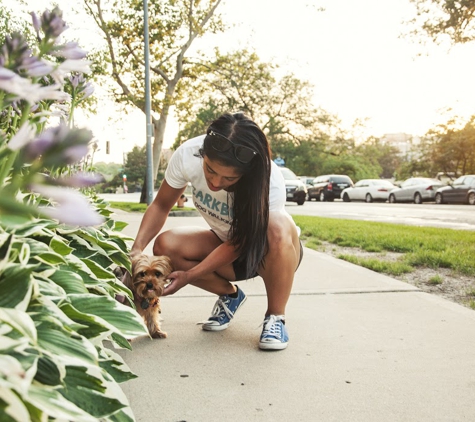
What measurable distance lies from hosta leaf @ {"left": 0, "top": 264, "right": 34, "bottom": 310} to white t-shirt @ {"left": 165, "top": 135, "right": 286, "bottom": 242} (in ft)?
6.36

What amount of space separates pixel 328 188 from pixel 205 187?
27.5 metres

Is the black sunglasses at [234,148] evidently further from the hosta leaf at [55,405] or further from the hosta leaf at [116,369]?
the hosta leaf at [55,405]

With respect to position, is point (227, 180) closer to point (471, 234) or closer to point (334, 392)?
point (334, 392)

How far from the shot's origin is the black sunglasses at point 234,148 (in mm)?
2689

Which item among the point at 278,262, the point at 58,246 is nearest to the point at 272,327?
the point at 278,262

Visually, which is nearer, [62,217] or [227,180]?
[62,217]

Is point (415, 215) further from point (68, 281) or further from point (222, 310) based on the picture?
point (68, 281)

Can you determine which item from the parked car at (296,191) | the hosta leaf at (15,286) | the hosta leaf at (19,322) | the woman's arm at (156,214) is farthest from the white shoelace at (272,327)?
the parked car at (296,191)

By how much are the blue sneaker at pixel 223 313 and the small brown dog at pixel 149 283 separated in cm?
30

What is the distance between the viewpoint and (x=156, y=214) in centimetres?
338

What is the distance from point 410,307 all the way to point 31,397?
3.18 meters

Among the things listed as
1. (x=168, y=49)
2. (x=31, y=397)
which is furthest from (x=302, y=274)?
(x=168, y=49)

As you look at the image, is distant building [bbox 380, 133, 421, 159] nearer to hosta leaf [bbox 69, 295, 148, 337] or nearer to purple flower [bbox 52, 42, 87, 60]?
hosta leaf [bbox 69, 295, 148, 337]

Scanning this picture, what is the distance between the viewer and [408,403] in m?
2.22
